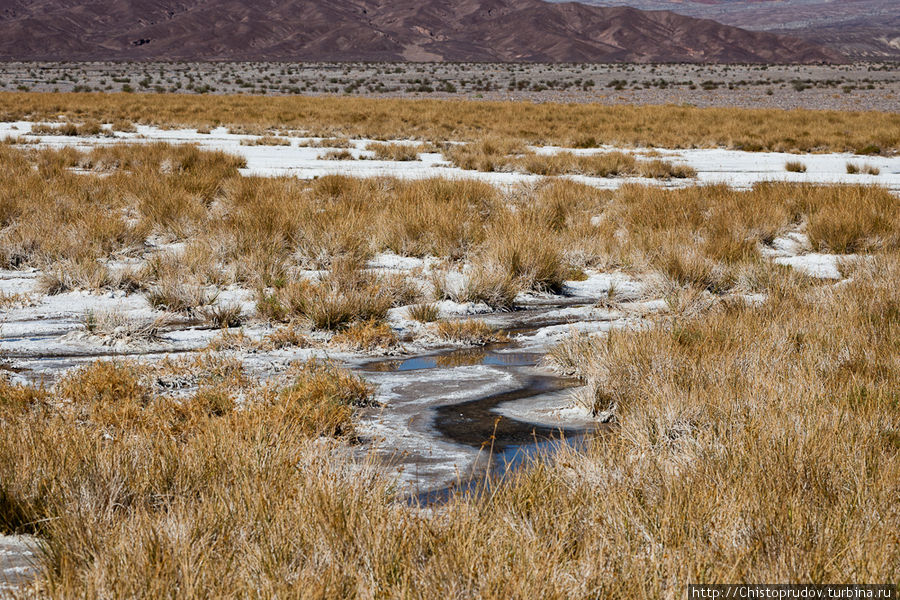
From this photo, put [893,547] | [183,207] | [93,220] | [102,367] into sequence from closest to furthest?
[893,547], [102,367], [93,220], [183,207]

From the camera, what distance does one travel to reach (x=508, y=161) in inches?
779

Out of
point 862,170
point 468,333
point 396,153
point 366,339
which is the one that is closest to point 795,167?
point 862,170

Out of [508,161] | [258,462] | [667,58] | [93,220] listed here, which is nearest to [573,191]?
[508,161]

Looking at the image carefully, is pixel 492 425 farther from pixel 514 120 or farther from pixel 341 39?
pixel 341 39

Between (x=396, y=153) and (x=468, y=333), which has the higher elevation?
(x=396, y=153)

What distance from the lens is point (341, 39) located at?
6580 inches

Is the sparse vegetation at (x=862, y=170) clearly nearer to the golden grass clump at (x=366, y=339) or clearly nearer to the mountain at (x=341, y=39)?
the golden grass clump at (x=366, y=339)

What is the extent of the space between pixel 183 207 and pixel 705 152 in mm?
17403

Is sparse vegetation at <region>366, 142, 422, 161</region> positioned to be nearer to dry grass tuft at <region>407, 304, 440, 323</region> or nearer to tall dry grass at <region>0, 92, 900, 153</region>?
tall dry grass at <region>0, 92, 900, 153</region>

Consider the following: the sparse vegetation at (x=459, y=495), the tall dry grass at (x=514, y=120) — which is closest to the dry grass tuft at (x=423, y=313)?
the sparse vegetation at (x=459, y=495)

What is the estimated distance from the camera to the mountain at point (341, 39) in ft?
509

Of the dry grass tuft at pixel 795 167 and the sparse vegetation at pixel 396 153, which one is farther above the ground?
the sparse vegetation at pixel 396 153

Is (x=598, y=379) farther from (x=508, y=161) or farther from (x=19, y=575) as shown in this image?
(x=508, y=161)

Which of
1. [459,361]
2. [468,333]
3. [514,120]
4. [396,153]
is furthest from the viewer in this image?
[514,120]
